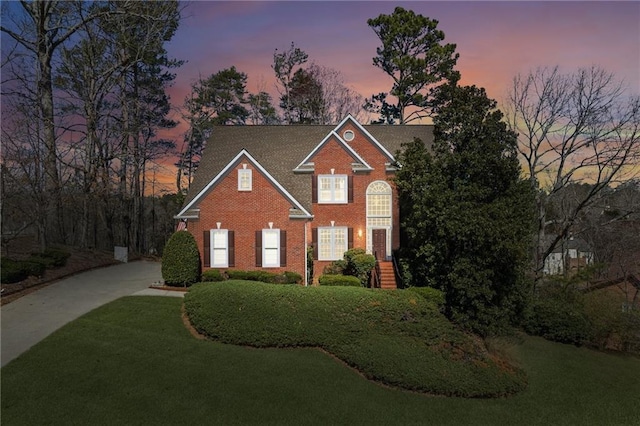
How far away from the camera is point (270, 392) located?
10.4 m

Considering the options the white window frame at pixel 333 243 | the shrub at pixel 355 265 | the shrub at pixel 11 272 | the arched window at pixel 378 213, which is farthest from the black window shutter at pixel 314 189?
the shrub at pixel 11 272

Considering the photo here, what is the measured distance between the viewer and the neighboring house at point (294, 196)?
64.7 feet

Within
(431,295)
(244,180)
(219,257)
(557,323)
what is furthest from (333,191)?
(557,323)

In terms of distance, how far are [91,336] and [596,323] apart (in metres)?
20.0

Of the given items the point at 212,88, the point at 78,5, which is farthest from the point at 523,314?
the point at 212,88

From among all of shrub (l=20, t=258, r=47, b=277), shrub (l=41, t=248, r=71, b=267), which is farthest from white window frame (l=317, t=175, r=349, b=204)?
shrub (l=41, t=248, r=71, b=267)

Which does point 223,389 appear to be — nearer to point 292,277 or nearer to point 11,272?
point 292,277

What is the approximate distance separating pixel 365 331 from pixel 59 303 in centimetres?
1209

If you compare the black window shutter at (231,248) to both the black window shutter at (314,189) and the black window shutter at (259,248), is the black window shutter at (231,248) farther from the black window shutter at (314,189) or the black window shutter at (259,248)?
the black window shutter at (314,189)

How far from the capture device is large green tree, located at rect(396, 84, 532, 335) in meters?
15.0

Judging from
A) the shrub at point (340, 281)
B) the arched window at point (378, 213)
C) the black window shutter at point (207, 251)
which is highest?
the arched window at point (378, 213)

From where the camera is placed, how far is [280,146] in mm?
24531

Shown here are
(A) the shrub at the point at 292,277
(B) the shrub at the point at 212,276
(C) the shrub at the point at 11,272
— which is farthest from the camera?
(A) the shrub at the point at 292,277

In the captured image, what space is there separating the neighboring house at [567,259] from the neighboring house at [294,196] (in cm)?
1142
